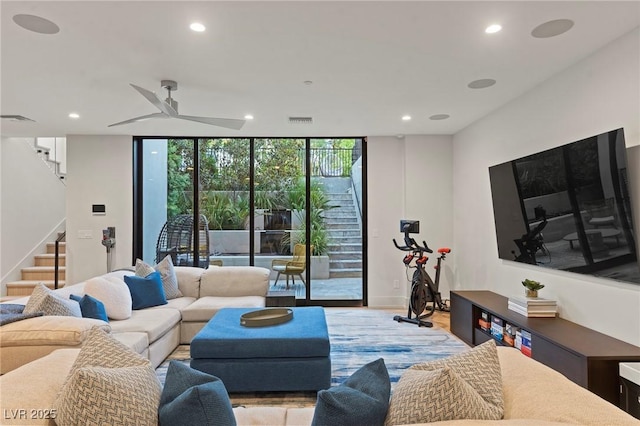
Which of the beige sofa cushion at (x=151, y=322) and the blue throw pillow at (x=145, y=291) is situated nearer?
the beige sofa cushion at (x=151, y=322)

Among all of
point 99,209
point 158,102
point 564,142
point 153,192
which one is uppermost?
point 158,102

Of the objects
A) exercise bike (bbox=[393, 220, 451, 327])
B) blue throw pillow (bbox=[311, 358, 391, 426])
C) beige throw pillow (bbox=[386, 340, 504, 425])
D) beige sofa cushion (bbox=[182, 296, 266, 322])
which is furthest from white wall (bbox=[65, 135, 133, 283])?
beige throw pillow (bbox=[386, 340, 504, 425])

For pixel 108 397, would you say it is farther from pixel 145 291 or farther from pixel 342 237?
pixel 342 237

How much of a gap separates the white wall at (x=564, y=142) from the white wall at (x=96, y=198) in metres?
5.09

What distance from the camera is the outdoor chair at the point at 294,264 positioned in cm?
600

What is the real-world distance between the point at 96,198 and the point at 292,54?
4419 millimetres

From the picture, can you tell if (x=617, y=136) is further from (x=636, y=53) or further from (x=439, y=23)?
(x=439, y=23)

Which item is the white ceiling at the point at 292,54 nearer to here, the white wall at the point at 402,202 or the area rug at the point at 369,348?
the white wall at the point at 402,202

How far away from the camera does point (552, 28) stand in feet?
8.27

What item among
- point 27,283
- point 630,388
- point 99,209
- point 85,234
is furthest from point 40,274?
point 630,388

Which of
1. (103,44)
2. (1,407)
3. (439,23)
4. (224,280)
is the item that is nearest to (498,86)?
(439,23)

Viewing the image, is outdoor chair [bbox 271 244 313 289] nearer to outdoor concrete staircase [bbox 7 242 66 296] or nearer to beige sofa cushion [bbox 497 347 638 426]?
outdoor concrete staircase [bbox 7 242 66 296]

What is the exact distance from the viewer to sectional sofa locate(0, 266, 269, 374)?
2.26 m

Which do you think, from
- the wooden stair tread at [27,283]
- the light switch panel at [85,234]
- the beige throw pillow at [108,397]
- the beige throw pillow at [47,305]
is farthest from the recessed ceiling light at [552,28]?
the wooden stair tread at [27,283]
